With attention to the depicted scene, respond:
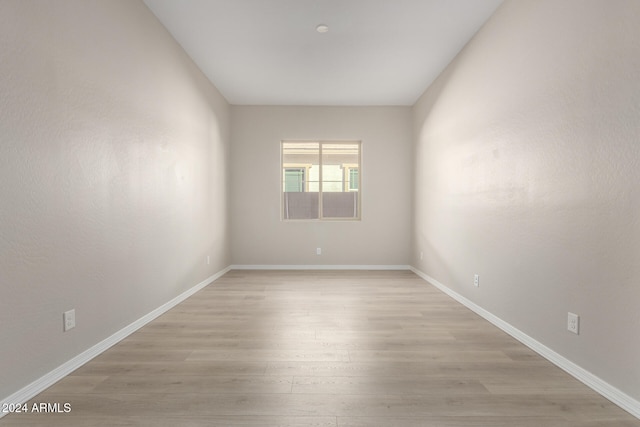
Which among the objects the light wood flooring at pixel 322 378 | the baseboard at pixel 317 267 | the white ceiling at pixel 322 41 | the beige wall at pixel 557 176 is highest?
the white ceiling at pixel 322 41

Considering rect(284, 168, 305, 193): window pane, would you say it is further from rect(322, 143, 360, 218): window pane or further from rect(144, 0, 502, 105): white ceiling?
rect(144, 0, 502, 105): white ceiling

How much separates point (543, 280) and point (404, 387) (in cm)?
127

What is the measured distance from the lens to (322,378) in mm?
1812

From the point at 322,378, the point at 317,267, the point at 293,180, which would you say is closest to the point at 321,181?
the point at 293,180

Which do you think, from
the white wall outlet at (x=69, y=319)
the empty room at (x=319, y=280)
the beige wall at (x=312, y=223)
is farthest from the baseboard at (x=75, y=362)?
the beige wall at (x=312, y=223)

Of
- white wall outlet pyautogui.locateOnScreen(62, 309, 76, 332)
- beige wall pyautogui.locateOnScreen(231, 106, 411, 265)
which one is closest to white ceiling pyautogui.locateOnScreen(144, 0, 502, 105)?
beige wall pyautogui.locateOnScreen(231, 106, 411, 265)

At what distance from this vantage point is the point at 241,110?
5355mm

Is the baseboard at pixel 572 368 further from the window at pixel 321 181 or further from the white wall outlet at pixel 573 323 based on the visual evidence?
the window at pixel 321 181

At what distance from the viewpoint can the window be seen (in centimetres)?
554

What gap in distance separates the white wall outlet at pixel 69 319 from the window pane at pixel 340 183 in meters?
4.04

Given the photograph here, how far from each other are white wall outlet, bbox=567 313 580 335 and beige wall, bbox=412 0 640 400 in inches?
1.5

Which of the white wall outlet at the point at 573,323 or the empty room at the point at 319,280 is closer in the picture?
the empty room at the point at 319,280

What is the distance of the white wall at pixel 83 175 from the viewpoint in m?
1.56

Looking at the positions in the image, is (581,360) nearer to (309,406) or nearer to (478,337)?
(478,337)
